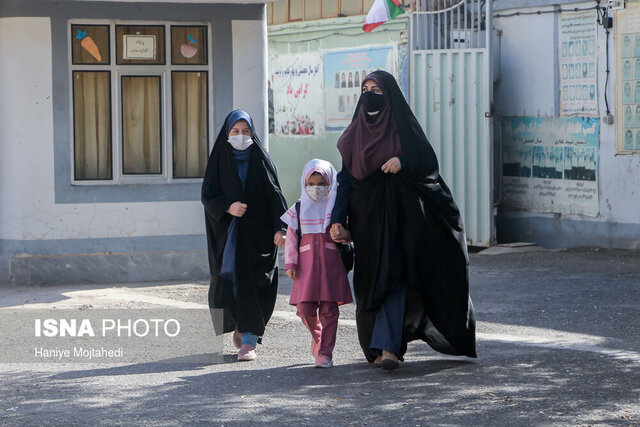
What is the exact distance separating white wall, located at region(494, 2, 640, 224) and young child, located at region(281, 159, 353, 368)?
20.6 ft

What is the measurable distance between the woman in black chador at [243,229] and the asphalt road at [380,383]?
315 mm

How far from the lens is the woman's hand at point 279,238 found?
7555 mm

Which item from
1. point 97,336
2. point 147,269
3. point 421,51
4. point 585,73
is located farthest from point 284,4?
point 97,336

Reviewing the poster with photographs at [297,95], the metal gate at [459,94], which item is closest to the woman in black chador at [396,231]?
the metal gate at [459,94]

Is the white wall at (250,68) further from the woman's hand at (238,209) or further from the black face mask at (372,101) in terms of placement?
the black face mask at (372,101)

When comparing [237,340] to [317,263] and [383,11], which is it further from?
[383,11]

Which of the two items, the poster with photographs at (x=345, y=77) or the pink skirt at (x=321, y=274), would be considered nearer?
the pink skirt at (x=321, y=274)

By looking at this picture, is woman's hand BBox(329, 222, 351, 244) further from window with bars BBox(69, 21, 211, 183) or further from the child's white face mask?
window with bars BBox(69, 21, 211, 183)

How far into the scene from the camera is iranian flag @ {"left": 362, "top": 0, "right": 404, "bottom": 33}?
1378cm

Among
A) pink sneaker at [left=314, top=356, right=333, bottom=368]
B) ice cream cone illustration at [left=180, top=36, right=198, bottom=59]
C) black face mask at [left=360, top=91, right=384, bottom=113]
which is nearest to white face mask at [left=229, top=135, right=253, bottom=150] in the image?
black face mask at [left=360, top=91, right=384, bottom=113]

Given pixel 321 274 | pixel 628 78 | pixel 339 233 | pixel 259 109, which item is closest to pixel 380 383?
pixel 321 274

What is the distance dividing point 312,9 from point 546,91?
4.09 m

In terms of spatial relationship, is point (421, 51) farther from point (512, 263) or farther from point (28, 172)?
point (28, 172)

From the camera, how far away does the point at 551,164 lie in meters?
A: 13.6
